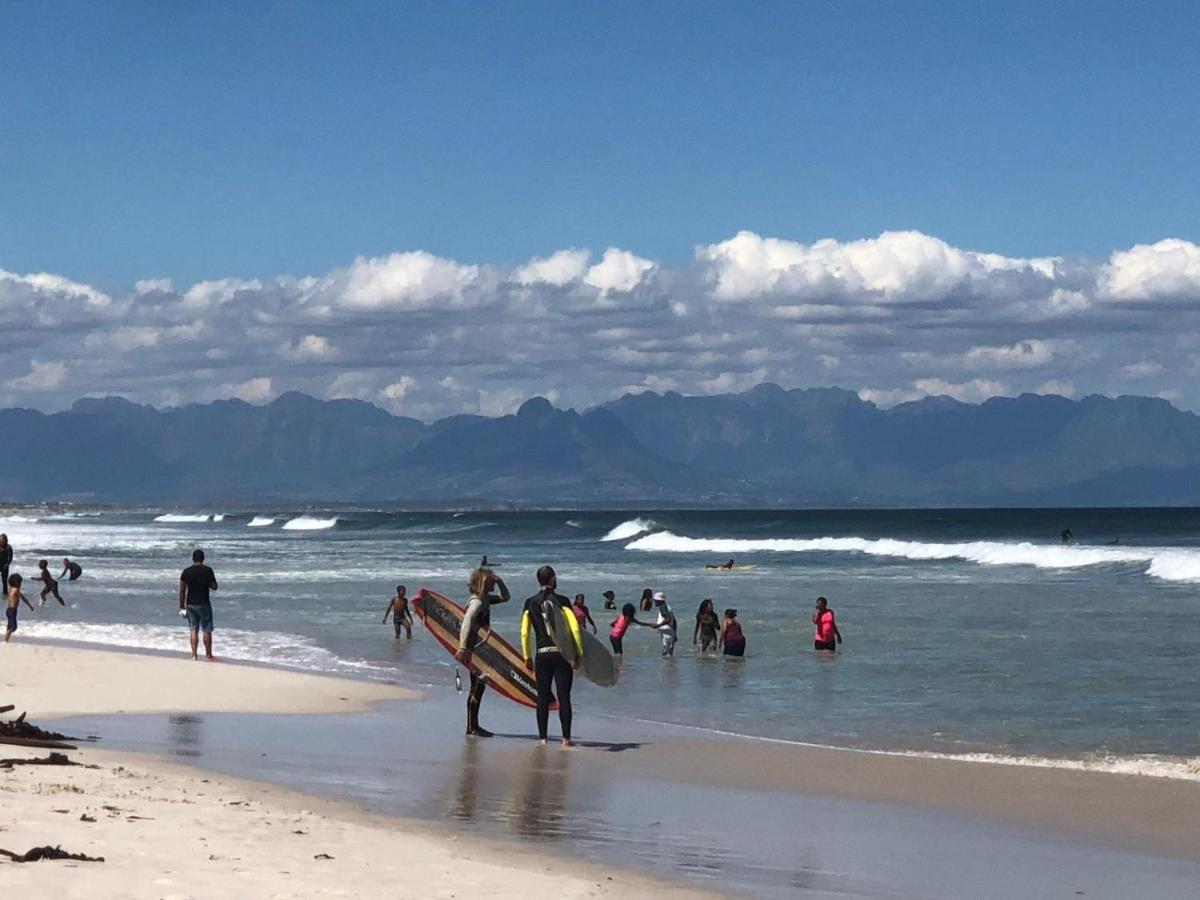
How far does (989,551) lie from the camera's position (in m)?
69.1

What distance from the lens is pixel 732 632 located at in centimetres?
2441

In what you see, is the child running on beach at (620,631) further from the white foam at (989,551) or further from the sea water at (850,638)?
the white foam at (989,551)

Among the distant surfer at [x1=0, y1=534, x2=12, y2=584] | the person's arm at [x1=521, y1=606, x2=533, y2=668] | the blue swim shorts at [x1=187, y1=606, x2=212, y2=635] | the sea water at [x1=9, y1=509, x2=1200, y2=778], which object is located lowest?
the sea water at [x1=9, y1=509, x2=1200, y2=778]

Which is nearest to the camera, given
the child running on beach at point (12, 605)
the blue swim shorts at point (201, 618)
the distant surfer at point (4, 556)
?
the blue swim shorts at point (201, 618)

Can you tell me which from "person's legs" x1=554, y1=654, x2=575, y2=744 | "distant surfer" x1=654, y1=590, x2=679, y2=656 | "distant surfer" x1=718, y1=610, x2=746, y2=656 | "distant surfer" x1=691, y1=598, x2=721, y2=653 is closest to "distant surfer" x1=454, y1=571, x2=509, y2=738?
"person's legs" x1=554, y1=654, x2=575, y2=744

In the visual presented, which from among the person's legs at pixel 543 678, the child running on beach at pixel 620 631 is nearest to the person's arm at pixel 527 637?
the person's legs at pixel 543 678

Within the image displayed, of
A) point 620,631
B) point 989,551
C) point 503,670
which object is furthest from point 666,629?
point 989,551

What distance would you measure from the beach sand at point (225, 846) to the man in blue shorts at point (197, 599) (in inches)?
348

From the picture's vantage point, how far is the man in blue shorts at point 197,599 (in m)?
22.4

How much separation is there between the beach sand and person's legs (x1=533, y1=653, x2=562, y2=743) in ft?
11.1

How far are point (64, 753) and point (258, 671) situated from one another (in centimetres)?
791

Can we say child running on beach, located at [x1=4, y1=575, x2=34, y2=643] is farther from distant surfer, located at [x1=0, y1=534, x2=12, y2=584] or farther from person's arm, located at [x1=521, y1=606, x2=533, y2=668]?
person's arm, located at [x1=521, y1=606, x2=533, y2=668]

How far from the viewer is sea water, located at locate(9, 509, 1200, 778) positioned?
17078 mm

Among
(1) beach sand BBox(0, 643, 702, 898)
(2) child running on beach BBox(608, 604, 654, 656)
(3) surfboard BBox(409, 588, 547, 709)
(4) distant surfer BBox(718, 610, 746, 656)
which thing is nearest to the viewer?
(1) beach sand BBox(0, 643, 702, 898)
